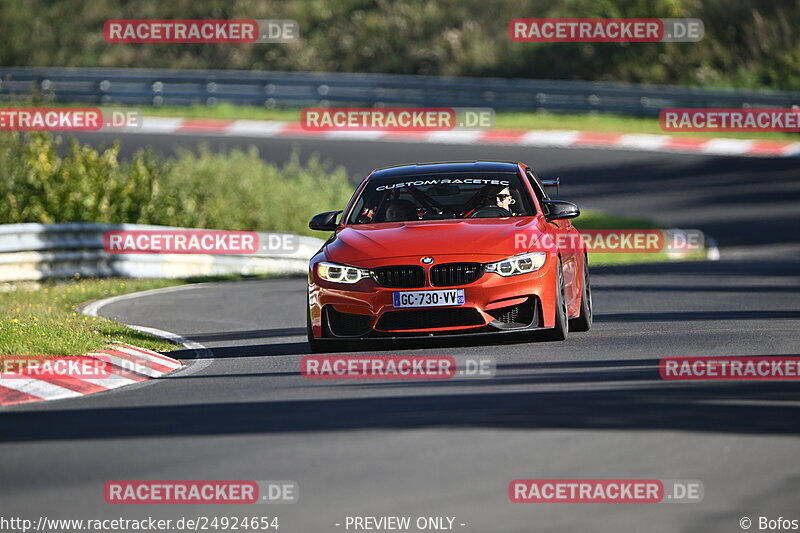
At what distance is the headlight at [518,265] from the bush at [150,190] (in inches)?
595

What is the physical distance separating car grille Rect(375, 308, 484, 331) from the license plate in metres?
0.06

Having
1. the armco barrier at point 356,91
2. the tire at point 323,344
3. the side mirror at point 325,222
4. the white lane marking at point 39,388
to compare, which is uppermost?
the armco barrier at point 356,91

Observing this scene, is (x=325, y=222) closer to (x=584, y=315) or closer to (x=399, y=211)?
(x=399, y=211)

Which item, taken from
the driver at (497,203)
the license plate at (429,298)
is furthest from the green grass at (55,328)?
the driver at (497,203)

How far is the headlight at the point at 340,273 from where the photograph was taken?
12.4 metres

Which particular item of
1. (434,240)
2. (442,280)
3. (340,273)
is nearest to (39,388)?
(340,273)

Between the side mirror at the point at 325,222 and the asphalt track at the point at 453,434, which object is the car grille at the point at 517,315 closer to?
the asphalt track at the point at 453,434

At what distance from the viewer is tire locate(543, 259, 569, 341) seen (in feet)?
41.2

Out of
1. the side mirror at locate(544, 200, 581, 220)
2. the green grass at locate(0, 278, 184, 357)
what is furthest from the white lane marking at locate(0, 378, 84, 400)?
the side mirror at locate(544, 200, 581, 220)

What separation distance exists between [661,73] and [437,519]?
39592mm

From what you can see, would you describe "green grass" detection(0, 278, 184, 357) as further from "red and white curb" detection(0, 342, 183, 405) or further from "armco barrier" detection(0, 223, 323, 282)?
"armco barrier" detection(0, 223, 323, 282)

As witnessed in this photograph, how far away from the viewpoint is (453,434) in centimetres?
842

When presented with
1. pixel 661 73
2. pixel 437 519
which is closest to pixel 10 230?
pixel 437 519

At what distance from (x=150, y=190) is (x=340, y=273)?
1565cm
